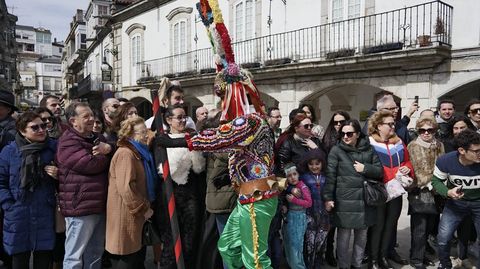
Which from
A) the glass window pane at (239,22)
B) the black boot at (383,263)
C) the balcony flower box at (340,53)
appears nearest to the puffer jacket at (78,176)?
the black boot at (383,263)

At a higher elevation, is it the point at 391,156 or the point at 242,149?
the point at 242,149

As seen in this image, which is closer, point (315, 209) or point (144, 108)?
point (315, 209)

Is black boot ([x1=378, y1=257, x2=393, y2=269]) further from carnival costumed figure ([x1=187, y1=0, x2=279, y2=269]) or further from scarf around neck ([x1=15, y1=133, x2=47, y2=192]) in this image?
scarf around neck ([x1=15, y1=133, x2=47, y2=192])

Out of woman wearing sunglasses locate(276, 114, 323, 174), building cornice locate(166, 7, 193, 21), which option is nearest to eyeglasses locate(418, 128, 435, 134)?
woman wearing sunglasses locate(276, 114, 323, 174)

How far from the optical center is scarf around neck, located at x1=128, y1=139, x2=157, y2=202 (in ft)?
11.6

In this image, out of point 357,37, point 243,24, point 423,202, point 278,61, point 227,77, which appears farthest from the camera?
point 243,24

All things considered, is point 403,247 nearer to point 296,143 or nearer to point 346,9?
point 296,143

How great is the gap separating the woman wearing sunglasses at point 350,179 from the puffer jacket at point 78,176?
2187 millimetres

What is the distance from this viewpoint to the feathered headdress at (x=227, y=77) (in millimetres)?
3166

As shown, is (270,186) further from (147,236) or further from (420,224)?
(420,224)

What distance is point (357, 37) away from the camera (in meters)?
10.3

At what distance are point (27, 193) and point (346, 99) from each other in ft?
33.7

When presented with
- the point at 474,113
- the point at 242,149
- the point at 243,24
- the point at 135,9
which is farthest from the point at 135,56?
the point at 242,149

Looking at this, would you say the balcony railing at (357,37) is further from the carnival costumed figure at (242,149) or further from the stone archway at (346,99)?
the carnival costumed figure at (242,149)
